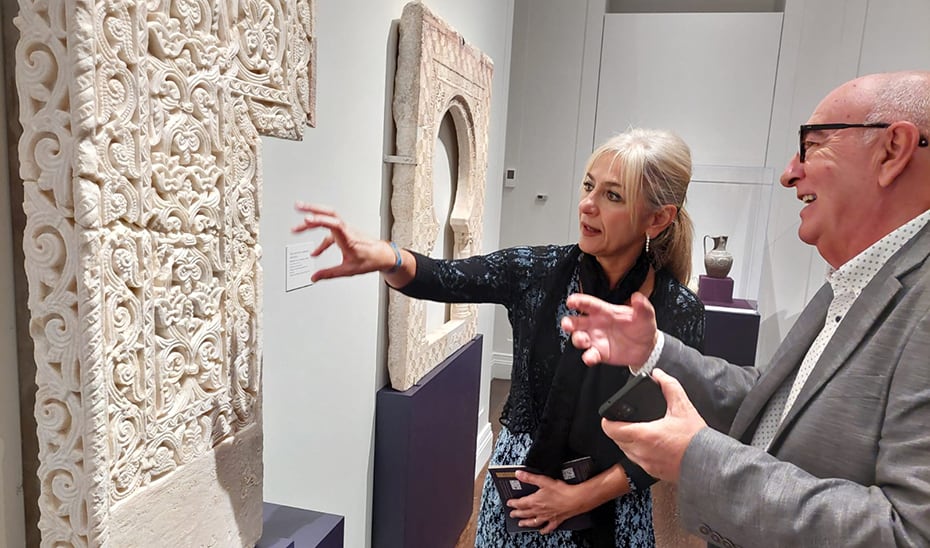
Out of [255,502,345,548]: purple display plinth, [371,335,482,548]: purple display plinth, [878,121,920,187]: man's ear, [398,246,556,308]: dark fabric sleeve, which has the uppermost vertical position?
[878,121,920,187]: man's ear

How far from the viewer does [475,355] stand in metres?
3.33

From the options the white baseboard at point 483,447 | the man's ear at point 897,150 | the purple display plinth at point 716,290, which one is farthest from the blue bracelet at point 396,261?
the purple display plinth at point 716,290

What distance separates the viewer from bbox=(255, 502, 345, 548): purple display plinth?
4.54 ft

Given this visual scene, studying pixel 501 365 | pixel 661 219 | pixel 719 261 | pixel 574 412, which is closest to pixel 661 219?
pixel 661 219

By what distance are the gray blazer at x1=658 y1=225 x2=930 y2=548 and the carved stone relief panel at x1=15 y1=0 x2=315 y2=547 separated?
850 mm

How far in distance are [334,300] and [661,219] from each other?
1.07 metres

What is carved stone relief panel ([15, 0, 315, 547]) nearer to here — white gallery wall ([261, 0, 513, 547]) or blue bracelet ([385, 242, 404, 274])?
blue bracelet ([385, 242, 404, 274])

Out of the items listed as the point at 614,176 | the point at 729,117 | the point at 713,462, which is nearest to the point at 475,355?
the point at 614,176

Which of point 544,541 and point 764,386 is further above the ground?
point 764,386

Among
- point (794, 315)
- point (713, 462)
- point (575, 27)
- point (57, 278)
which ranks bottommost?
point (794, 315)

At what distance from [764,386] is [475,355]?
2.19m

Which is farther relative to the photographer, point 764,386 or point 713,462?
point 764,386

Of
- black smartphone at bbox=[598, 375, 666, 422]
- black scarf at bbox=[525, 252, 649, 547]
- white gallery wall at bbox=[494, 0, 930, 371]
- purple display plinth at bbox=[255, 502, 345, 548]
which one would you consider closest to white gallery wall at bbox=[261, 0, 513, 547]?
purple display plinth at bbox=[255, 502, 345, 548]

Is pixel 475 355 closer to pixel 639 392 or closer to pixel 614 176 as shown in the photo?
pixel 614 176
